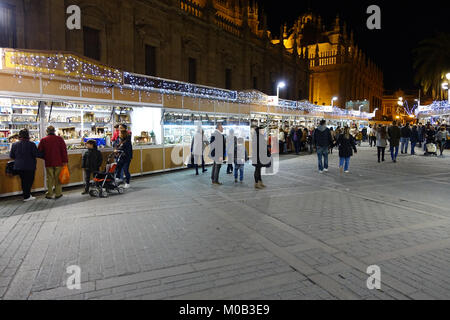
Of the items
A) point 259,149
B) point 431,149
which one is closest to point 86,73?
point 259,149

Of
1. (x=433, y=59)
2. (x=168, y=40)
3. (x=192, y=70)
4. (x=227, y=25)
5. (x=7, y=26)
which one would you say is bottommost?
(x=7, y=26)

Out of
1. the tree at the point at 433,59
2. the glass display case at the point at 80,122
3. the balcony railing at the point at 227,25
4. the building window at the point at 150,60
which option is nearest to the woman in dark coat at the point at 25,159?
the glass display case at the point at 80,122

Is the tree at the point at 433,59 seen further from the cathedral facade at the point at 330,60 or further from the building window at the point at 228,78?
the building window at the point at 228,78

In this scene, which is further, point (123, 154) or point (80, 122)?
point (80, 122)

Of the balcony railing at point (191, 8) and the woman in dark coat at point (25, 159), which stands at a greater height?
the balcony railing at point (191, 8)

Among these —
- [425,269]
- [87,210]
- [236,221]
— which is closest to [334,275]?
[425,269]

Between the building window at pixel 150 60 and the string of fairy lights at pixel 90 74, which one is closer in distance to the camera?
the string of fairy lights at pixel 90 74

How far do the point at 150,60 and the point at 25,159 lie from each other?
15.3 metres

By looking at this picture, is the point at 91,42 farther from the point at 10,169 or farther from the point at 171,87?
the point at 10,169

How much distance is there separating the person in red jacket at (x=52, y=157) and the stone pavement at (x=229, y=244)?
437mm

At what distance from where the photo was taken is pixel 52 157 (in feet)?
28.3

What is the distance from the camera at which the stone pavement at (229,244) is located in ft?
12.3
